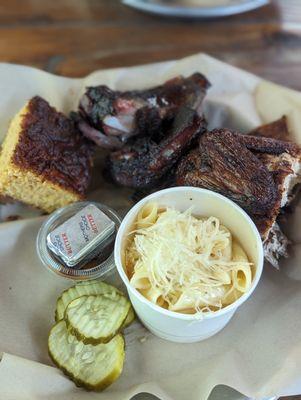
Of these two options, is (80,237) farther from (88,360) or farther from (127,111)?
(127,111)

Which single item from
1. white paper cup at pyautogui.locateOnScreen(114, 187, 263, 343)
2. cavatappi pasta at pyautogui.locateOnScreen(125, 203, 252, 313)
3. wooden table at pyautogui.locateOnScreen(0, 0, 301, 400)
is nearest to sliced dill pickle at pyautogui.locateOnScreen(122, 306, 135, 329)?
white paper cup at pyautogui.locateOnScreen(114, 187, 263, 343)

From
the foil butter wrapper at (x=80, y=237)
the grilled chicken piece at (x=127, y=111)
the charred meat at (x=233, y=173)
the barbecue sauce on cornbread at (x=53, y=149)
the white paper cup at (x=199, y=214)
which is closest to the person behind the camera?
the white paper cup at (x=199, y=214)

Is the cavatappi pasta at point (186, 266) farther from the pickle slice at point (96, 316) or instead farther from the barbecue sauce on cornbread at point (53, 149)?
the barbecue sauce on cornbread at point (53, 149)

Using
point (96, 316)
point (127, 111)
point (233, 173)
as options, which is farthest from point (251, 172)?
point (96, 316)

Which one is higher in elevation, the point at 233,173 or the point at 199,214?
the point at 233,173

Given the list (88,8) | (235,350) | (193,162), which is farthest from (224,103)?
(88,8)

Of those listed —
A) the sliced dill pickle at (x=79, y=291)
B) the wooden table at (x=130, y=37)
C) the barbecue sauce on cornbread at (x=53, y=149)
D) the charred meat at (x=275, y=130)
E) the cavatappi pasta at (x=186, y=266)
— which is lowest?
the sliced dill pickle at (x=79, y=291)

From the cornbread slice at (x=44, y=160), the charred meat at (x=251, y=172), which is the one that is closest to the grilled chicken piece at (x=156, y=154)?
the charred meat at (x=251, y=172)
